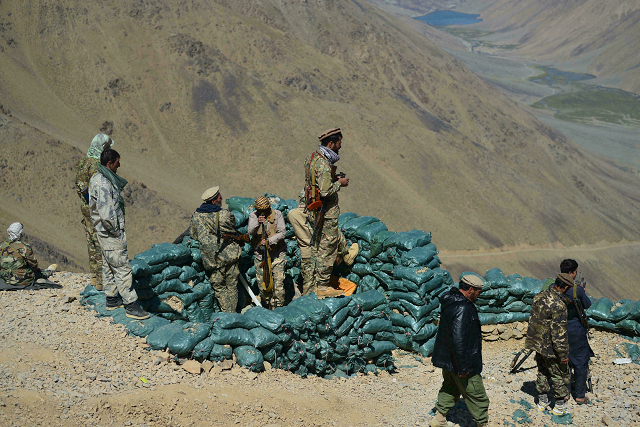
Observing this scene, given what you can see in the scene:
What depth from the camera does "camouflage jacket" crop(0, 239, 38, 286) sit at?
21.9 ft

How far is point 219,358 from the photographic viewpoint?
5.21 meters

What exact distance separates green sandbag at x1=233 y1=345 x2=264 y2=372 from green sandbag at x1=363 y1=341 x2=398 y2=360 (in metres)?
1.40

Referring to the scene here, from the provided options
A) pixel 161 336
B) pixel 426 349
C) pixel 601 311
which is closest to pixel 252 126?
pixel 426 349

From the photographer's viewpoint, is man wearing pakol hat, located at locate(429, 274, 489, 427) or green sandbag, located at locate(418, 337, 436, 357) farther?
green sandbag, located at locate(418, 337, 436, 357)

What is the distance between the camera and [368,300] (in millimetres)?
6379

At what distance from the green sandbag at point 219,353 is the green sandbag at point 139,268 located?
1486mm

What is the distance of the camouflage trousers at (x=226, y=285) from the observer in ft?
21.9

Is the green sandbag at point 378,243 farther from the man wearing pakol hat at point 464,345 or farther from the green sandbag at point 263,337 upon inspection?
the man wearing pakol hat at point 464,345

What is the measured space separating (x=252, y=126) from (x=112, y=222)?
65.5 ft

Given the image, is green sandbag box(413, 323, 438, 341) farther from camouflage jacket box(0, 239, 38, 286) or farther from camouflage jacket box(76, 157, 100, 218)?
camouflage jacket box(0, 239, 38, 286)

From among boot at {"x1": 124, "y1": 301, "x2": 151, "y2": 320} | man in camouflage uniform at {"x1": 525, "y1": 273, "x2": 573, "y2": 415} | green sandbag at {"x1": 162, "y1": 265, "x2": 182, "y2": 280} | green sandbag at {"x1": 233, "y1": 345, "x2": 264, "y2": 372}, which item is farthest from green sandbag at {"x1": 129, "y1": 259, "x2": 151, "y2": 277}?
man in camouflage uniform at {"x1": 525, "y1": 273, "x2": 573, "y2": 415}

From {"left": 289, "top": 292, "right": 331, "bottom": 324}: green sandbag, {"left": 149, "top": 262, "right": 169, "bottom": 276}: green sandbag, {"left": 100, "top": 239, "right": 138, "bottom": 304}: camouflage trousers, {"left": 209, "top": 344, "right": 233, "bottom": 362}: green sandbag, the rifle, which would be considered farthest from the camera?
the rifle

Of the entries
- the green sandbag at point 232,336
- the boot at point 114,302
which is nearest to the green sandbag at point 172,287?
the boot at point 114,302

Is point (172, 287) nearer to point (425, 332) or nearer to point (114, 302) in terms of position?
point (114, 302)
